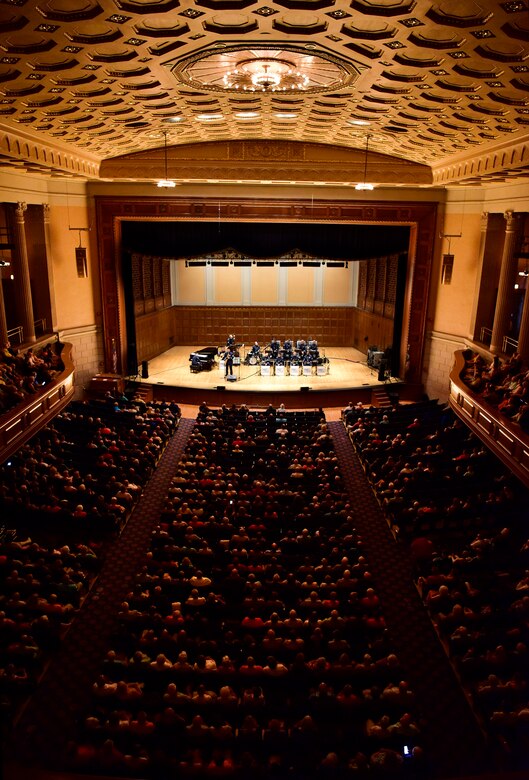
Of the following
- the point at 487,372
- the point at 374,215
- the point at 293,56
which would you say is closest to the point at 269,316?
the point at 374,215

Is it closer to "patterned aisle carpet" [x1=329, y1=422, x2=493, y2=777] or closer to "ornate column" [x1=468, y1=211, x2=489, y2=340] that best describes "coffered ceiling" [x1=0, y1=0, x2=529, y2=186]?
"ornate column" [x1=468, y1=211, x2=489, y2=340]

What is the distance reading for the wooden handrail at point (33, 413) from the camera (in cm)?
1111

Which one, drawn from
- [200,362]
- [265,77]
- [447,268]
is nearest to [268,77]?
[265,77]

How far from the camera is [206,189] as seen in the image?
1917 cm

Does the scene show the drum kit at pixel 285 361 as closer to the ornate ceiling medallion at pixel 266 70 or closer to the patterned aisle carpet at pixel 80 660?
the patterned aisle carpet at pixel 80 660

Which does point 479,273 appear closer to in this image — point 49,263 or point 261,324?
point 261,324

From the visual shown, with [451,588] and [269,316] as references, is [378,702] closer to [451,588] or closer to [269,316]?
[451,588]

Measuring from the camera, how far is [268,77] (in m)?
9.32

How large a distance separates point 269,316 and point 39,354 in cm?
1153

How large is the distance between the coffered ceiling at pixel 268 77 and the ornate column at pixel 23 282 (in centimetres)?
226

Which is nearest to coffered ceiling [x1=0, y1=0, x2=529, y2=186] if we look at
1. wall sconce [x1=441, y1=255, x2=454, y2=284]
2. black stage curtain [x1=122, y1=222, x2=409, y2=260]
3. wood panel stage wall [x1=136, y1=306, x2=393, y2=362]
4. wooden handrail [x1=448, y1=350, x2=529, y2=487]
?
wall sconce [x1=441, y1=255, x2=454, y2=284]

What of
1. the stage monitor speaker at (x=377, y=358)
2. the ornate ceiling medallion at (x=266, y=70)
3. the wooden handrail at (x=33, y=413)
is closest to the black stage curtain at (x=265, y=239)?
the stage monitor speaker at (x=377, y=358)

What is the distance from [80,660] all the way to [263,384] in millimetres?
12911

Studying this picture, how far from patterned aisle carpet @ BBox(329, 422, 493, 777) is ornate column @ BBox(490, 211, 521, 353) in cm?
720
